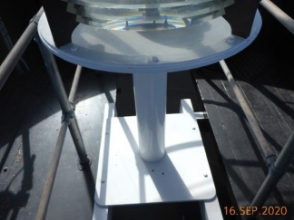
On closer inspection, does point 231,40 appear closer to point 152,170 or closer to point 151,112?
point 151,112

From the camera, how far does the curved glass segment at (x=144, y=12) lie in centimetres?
53

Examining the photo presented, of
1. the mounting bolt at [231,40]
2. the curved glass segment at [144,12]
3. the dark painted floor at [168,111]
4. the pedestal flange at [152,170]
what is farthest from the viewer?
the dark painted floor at [168,111]

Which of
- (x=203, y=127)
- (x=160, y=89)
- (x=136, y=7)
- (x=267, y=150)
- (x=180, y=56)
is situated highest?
(x=136, y=7)

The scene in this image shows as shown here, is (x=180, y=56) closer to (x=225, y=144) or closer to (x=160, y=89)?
(x=160, y=89)

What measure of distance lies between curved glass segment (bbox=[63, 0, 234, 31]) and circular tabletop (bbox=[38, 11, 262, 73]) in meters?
0.06

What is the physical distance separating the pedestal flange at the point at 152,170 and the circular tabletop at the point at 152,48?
70cm

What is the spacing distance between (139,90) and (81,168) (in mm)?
687

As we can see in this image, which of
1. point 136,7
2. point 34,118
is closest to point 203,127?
point 34,118

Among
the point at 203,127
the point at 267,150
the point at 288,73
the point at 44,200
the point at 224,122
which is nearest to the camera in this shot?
the point at 44,200

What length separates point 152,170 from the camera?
1.21m

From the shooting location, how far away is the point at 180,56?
1.97 ft

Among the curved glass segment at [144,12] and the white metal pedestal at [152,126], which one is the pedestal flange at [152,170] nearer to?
the white metal pedestal at [152,126]
